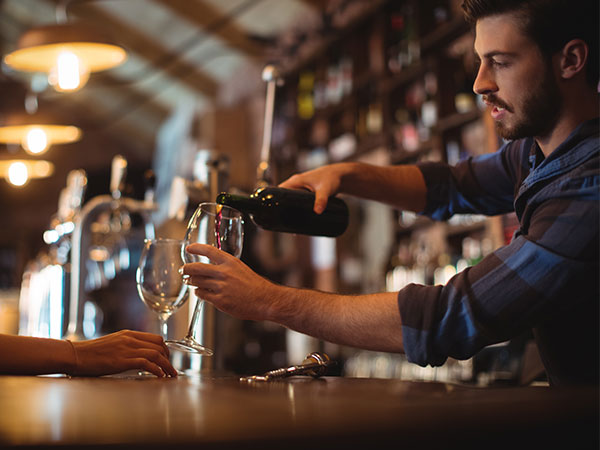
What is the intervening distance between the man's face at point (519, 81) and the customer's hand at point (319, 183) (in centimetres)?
38

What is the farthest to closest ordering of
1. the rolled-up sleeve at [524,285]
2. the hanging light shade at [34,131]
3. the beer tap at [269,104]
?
the hanging light shade at [34,131], the beer tap at [269,104], the rolled-up sleeve at [524,285]

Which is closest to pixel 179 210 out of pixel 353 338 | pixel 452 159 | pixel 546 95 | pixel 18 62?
pixel 353 338

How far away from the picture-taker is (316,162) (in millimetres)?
6090

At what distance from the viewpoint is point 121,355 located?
1101 millimetres

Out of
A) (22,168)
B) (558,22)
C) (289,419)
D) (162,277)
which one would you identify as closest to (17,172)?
(22,168)

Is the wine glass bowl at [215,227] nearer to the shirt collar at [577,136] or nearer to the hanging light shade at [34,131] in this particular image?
the shirt collar at [577,136]

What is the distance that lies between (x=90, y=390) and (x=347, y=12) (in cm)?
507

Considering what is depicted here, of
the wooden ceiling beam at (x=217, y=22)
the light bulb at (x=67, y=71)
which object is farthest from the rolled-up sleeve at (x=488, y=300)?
the wooden ceiling beam at (x=217, y=22)

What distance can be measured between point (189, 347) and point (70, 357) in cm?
18

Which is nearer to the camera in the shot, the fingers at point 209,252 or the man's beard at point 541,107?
→ the fingers at point 209,252

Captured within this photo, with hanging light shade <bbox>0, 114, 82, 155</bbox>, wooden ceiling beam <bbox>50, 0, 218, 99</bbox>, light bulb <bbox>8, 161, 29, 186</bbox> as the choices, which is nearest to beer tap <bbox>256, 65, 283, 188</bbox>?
hanging light shade <bbox>0, 114, 82, 155</bbox>

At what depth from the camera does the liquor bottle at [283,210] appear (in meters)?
1.41

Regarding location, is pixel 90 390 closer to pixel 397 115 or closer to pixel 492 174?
pixel 492 174

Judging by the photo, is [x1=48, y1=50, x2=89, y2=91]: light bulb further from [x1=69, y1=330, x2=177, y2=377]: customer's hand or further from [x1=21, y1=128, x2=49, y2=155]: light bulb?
[x1=69, y1=330, x2=177, y2=377]: customer's hand
